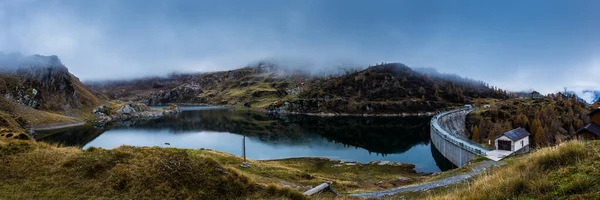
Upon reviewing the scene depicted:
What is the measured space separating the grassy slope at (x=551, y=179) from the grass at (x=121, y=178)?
258 inches

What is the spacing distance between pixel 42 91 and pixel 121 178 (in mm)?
214436

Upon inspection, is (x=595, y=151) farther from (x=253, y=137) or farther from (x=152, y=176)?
(x=253, y=137)

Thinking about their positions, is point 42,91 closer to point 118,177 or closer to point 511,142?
point 118,177

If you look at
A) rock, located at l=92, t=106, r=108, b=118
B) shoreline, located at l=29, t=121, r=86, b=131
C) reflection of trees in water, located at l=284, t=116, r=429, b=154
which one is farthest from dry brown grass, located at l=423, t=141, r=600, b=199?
rock, located at l=92, t=106, r=108, b=118

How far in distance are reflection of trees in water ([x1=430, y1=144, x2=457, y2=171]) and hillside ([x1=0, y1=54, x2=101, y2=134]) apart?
522 feet

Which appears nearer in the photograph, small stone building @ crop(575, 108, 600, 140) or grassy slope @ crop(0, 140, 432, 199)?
grassy slope @ crop(0, 140, 432, 199)

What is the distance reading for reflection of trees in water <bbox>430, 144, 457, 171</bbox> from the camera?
68188 mm

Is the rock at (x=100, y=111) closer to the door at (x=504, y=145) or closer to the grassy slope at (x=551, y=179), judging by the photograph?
the door at (x=504, y=145)

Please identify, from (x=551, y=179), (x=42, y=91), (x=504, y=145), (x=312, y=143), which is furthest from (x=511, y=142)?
(x=42, y=91)

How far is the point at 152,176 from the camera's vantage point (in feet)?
38.4

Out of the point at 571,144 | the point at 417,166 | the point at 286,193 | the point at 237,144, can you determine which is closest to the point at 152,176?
the point at 286,193

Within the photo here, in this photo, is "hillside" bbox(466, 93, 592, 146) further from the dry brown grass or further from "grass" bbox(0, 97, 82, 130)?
"grass" bbox(0, 97, 82, 130)

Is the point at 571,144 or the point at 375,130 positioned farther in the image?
the point at 375,130

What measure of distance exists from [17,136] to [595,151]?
31.6 metres
